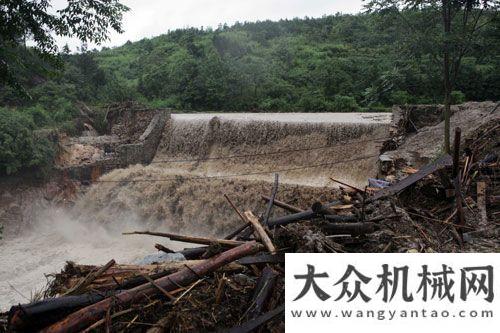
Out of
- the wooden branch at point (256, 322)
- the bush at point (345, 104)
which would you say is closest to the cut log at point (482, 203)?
the wooden branch at point (256, 322)

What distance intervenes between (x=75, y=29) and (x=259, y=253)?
5.03 m

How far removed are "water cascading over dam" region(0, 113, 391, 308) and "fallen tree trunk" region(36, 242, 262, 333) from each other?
6.31m

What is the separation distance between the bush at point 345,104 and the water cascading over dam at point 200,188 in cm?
598

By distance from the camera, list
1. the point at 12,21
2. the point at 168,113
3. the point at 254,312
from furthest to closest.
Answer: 1. the point at 168,113
2. the point at 12,21
3. the point at 254,312

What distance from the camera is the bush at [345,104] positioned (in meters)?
18.2

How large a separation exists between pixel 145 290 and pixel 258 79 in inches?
816

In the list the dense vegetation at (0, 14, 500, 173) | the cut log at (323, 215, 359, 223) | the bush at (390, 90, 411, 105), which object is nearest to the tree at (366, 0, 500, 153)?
the dense vegetation at (0, 14, 500, 173)

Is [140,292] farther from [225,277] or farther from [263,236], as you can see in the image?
[263,236]

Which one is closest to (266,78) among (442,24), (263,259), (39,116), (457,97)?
(457,97)

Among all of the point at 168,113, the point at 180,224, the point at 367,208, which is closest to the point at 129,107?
the point at 168,113

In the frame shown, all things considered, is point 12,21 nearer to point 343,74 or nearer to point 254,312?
point 254,312

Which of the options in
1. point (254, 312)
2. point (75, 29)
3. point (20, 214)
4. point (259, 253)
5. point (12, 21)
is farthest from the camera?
point (20, 214)

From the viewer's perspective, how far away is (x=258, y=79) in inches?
874

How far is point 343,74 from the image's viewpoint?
2139 cm
